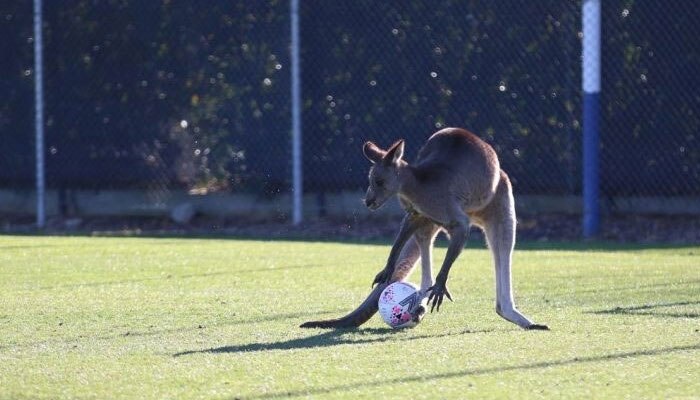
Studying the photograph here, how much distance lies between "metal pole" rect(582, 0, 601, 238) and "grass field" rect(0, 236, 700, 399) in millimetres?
1561

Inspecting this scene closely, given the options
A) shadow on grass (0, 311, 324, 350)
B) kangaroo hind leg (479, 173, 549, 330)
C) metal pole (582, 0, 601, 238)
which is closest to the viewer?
shadow on grass (0, 311, 324, 350)

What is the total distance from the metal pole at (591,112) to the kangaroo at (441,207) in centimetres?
530

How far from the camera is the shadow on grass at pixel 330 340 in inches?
243

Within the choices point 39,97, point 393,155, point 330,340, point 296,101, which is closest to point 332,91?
point 296,101

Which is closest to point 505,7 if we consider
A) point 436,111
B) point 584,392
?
point 436,111

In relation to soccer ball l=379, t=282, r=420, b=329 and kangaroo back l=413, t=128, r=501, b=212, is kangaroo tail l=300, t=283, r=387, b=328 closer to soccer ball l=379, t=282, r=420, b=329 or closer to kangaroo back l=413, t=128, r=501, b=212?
soccer ball l=379, t=282, r=420, b=329

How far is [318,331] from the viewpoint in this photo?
6.83 meters

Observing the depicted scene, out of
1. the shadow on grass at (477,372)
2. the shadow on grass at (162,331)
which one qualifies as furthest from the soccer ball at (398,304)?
the shadow on grass at (477,372)

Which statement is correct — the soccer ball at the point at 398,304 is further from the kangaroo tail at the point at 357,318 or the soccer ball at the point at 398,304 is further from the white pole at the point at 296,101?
the white pole at the point at 296,101

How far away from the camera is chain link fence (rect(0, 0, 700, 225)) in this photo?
12836 mm

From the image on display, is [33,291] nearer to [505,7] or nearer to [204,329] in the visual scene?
[204,329]

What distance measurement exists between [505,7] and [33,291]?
21.6 ft

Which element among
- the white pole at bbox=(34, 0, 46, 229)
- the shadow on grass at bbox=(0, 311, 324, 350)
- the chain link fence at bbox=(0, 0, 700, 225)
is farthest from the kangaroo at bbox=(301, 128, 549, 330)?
the white pole at bbox=(34, 0, 46, 229)

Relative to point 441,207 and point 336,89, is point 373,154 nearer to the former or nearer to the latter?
point 441,207
